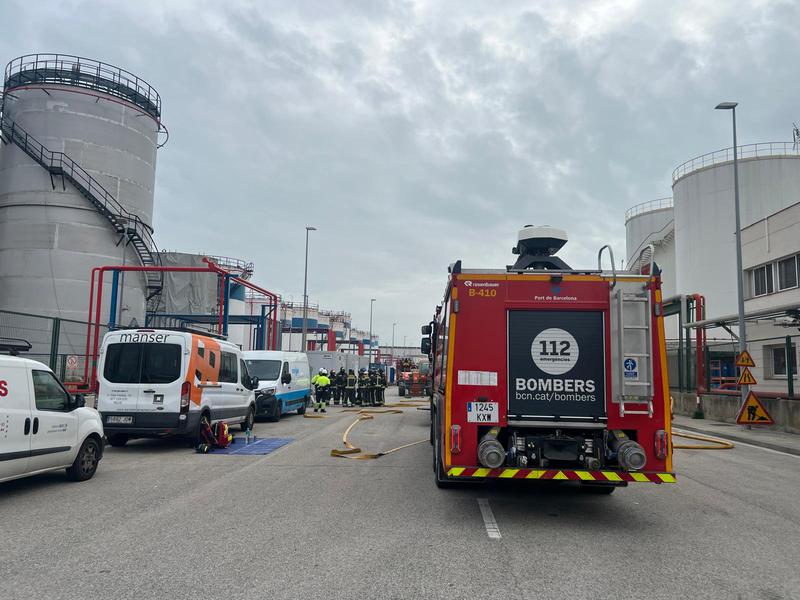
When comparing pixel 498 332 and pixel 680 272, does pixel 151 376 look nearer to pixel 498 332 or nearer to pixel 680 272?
pixel 498 332

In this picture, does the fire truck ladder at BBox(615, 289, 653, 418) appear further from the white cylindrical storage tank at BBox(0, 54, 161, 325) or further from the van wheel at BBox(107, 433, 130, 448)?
the white cylindrical storage tank at BBox(0, 54, 161, 325)

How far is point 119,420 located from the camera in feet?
37.7

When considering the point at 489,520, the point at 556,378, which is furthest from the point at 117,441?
the point at 556,378

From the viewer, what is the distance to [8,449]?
Answer: 704 cm

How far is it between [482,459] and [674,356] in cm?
2410

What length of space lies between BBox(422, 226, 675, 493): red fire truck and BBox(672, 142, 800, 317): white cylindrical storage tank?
113 ft

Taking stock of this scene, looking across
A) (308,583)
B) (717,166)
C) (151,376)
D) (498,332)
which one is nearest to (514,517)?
(498,332)

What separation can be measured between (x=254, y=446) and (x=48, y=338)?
7.17 m

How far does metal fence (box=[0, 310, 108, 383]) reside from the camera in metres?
15.0

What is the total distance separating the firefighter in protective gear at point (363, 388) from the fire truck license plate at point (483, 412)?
20.9 metres

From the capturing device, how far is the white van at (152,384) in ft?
37.5

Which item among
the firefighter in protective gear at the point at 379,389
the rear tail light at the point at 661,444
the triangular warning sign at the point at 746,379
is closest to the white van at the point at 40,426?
the rear tail light at the point at 661,444

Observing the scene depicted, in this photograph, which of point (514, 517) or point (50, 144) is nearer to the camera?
point (514, 517)

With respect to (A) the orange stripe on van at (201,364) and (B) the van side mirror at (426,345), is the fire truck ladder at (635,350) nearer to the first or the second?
(B) the van side mirror at (426,345)
